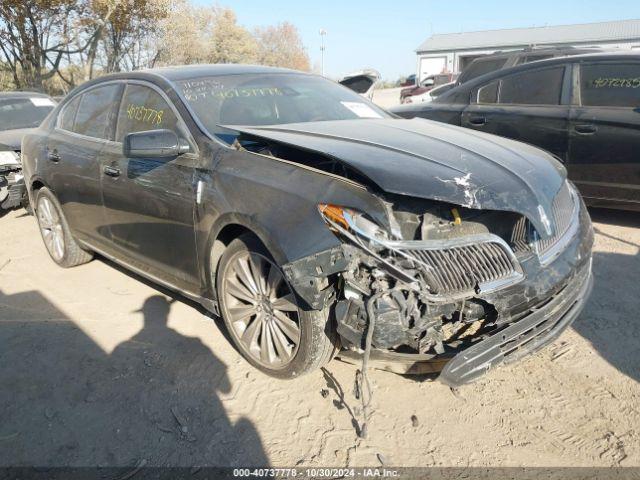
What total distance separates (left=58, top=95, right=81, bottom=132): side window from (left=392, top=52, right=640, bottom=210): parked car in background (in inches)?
157

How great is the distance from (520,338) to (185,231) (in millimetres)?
1953

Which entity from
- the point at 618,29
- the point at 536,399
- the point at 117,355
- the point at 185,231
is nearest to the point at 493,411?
the point at 536,399

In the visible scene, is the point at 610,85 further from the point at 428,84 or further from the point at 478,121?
the point at 428,84

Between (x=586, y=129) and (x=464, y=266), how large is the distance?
3572 mm

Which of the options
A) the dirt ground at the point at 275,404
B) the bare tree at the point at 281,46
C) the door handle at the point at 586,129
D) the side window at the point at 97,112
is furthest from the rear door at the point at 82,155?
the bare tree at the point at 281,46

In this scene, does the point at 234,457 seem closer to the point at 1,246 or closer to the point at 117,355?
the point at 117,355

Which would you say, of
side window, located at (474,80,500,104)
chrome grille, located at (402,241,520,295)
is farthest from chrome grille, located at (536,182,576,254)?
side window, located at (474,80,500,104)

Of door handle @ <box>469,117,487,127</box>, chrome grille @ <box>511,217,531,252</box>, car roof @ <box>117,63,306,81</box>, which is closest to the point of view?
chrome grille @ <box>511,217,531,252</box>

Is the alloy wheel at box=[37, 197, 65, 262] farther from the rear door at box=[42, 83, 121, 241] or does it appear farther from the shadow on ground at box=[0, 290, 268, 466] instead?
the shadow on ground at box=[0, 290, 268, 466]

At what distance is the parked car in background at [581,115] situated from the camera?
4.84 metres

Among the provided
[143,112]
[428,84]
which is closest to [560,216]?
[143,112]

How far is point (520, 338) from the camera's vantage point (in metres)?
2.34

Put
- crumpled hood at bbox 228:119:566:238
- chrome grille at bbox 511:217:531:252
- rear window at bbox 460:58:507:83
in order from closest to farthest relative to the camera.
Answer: crumpled hood at bbox 228:119:566:238 → chrome grille at bbox 511:217:531:252 → rear window at bbox 460:58:507:83

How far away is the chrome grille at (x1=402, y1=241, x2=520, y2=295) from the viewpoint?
7.29 ft
